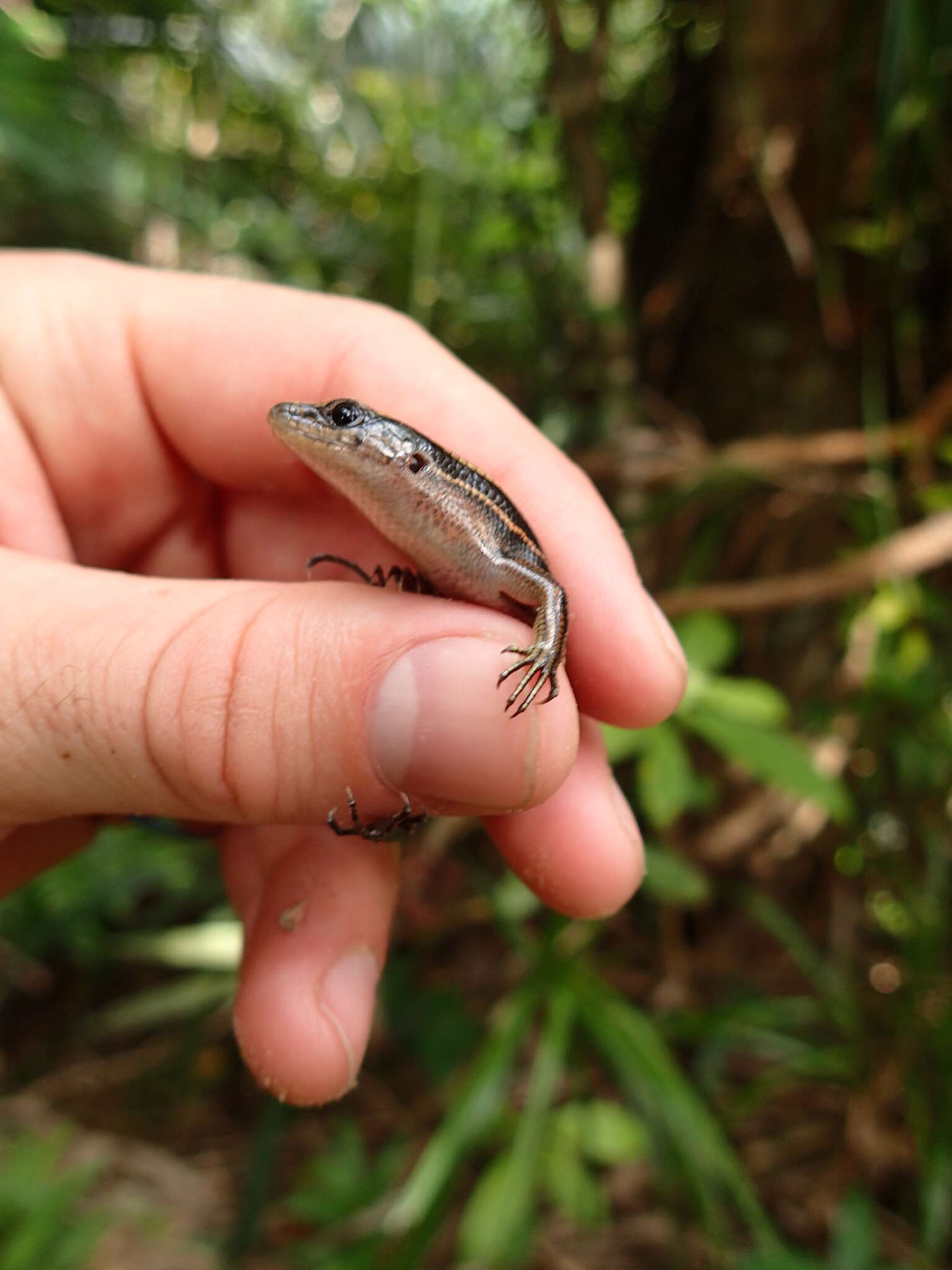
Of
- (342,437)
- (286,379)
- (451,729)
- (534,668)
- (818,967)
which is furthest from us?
(818,967)

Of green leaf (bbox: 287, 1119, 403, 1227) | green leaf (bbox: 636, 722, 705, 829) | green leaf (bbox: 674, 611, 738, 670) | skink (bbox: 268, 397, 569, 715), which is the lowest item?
green leaf (bbox: 287, 1119, 403, 1227)

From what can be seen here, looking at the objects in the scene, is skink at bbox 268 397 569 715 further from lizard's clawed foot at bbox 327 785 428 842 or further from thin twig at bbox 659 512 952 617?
thin twig at bbox 659 512 952 617

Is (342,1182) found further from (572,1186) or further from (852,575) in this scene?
(852,575)

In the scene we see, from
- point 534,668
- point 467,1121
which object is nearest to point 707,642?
point 534,668

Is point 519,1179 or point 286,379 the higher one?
point 286,379

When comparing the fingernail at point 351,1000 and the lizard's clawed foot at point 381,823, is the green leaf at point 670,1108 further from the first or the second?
the lizard's clawed foot at point 381,823

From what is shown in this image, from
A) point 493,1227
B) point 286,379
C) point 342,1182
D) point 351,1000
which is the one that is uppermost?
point 286,379

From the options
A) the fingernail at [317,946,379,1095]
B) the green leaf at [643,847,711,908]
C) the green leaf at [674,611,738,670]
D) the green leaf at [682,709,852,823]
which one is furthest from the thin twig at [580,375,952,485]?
the fingernail at [317,946,379,1095]
